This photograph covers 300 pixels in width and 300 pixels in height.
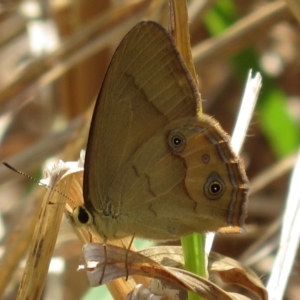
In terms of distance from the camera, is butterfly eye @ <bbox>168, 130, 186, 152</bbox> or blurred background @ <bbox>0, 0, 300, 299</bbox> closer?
butterfly eye @ <bbox>168, 130, 186, 152</bbox>

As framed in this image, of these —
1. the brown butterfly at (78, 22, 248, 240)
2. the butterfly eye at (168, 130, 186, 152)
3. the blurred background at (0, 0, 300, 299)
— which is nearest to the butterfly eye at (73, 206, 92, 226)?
the brown butterfly at (78, 22, 248, 240)

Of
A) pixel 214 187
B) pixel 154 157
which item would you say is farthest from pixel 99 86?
pixel 214 187

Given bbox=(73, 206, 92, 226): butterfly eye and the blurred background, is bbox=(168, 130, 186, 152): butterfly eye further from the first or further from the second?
the blurred background

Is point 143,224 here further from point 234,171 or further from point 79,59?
point 79,59

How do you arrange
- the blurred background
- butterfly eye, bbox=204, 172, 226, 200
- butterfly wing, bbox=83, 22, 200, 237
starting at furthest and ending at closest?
1. the blurred background
2. butterfly eye, bbox=204, 172, 226, 200
3. butterfly wing, bbox=83, 22, 200, 237

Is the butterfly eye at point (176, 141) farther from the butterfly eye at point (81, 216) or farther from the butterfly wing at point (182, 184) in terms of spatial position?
the butterfly eye at point (81, 216)

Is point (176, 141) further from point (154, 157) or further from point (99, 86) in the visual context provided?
point (99, 86)
